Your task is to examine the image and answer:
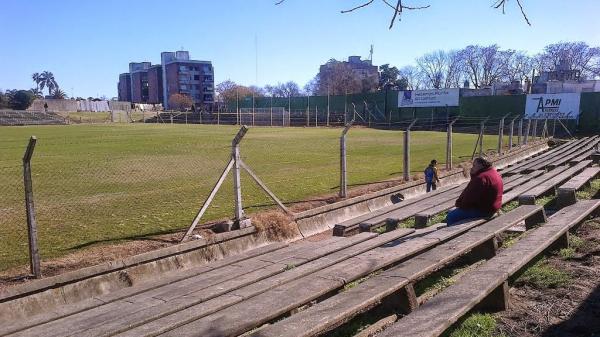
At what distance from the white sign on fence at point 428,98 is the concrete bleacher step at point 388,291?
152 ft

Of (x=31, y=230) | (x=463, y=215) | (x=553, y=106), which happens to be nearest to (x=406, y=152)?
(x=463, y=215)

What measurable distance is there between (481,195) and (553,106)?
3745 cm

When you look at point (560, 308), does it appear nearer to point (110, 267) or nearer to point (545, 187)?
point (110, 267)

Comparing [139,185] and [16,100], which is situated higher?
[16,100]

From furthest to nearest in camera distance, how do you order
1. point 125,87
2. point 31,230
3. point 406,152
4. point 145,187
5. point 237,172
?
point 125,87 → point 145,187 → point 406,152 → point 237,172 → point 31,230

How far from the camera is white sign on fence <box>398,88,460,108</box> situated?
50.2 meters

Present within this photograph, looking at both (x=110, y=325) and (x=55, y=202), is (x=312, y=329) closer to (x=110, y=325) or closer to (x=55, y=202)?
(x=110, y=325)

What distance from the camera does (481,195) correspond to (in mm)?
6727

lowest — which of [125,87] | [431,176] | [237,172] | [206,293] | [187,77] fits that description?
[431,176]

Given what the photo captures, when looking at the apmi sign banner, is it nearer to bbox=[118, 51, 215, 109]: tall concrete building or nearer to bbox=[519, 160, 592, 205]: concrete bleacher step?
bbox=[519, 160, 592, 205]: concrete bleacher step

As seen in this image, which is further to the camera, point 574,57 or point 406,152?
point 574,57

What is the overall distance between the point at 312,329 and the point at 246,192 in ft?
29.0

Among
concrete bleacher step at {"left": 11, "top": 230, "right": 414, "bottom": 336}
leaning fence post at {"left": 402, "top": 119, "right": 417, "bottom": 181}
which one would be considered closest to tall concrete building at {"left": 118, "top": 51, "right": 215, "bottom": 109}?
leaning fence post at {"left": 402, "top": 119, "right": 417, "bottom": 181}

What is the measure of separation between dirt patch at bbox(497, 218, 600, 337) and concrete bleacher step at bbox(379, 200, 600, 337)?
0.22m
